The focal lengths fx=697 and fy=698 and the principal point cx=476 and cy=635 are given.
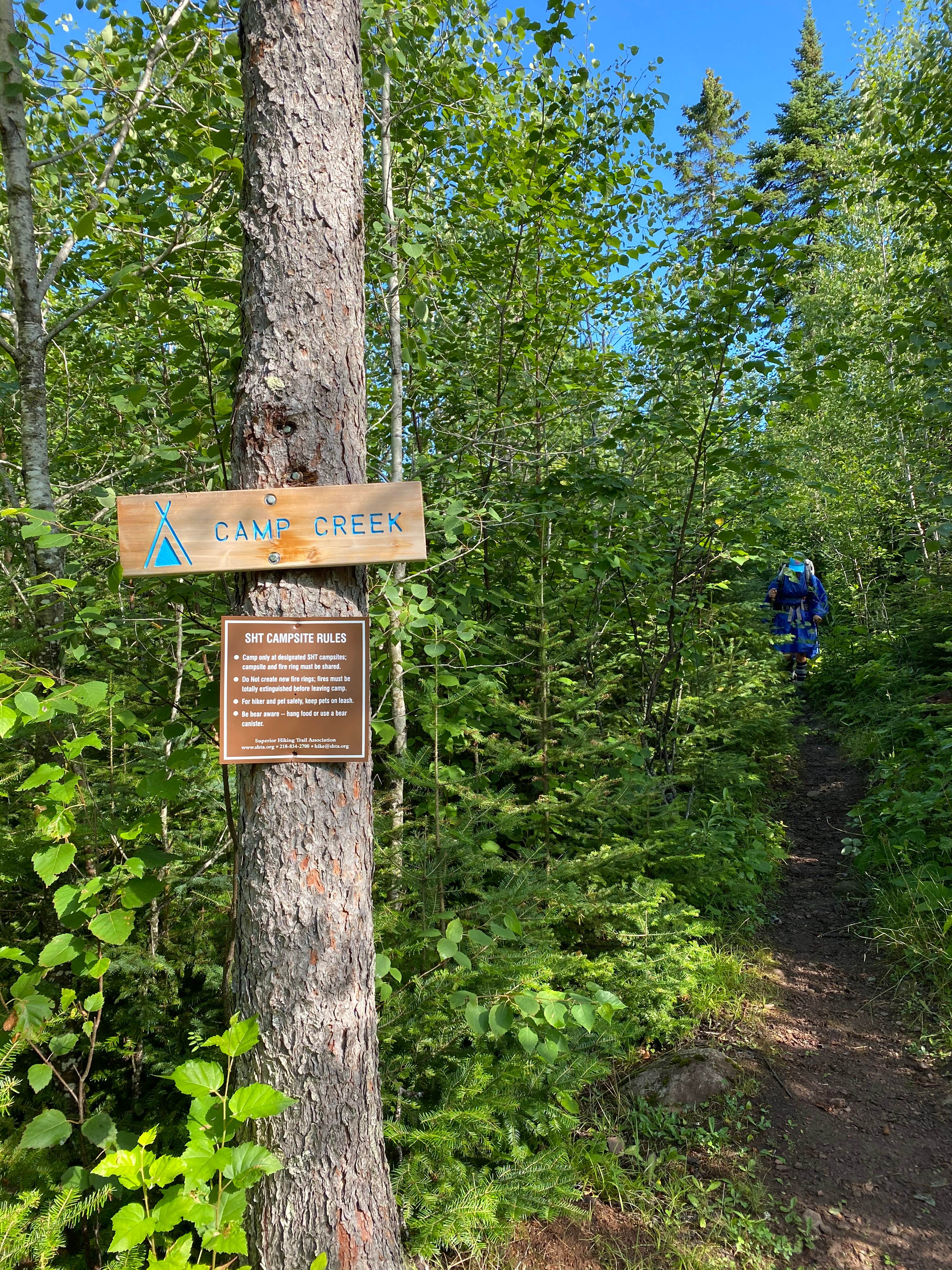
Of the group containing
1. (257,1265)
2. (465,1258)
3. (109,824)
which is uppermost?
(109,824)

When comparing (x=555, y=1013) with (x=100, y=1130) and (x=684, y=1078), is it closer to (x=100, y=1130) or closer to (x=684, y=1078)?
(x=100, y=1130)

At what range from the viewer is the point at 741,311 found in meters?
4.41

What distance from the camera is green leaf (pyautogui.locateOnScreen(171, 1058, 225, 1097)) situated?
5.35 feet

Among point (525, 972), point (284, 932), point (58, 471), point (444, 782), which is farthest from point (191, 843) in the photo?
point (58, 471)

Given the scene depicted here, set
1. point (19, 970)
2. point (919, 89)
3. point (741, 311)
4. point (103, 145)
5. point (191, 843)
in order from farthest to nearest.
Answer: point (919, 89)
point (741, 311)
point (103, 145)
point (191, 843)
point (19, 970)

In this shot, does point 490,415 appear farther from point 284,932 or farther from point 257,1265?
point 257,1265

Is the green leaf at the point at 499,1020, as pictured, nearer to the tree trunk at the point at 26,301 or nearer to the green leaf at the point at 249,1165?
the green leaf at the point at 249,1165

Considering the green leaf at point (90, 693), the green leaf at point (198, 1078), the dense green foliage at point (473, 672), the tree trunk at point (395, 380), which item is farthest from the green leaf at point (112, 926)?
the tree trunk at point (395, 380)

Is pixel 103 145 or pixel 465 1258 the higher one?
pixel 103 145

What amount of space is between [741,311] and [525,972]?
Result: 4071 millimetres

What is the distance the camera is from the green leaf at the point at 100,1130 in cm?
188

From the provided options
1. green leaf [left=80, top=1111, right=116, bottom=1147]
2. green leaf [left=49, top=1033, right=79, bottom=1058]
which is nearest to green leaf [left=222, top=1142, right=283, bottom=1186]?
green leaf [left=80, top=1111, right=116, bottom=1147]

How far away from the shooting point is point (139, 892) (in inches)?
76.0

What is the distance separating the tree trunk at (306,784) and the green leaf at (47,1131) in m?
0.50
